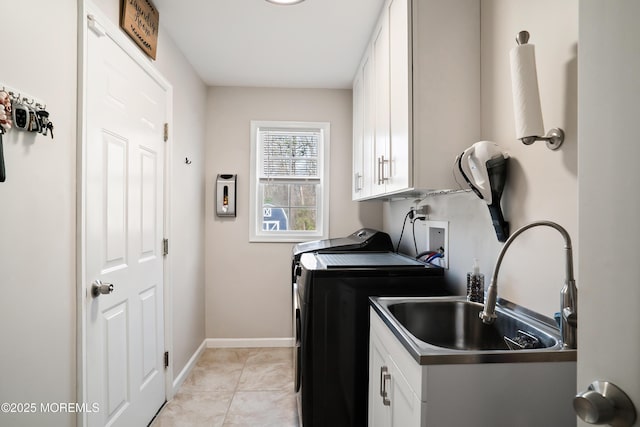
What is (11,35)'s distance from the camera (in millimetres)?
1040

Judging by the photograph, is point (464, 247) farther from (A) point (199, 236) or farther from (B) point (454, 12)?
(A) point (199, 236)

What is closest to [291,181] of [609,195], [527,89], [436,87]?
[436,87]

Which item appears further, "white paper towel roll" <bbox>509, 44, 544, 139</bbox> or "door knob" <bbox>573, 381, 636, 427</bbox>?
"white paper towel roll" <bbox>509, 44, 544, 139</bbox>

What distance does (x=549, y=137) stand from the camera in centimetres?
113

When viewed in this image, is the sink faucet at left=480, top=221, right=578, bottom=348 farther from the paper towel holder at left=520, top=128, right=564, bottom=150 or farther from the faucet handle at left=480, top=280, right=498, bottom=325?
the paper towel holder at left=520, top=128, right=564, bottom=150

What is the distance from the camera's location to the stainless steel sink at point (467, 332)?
0.94m

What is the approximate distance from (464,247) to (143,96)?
1905 millimetres

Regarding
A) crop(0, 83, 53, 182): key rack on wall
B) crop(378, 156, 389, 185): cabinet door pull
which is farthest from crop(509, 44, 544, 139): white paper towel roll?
crop(0, 83, 53, 182): key rack on wall

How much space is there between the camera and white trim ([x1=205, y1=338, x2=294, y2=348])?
3.29 metres

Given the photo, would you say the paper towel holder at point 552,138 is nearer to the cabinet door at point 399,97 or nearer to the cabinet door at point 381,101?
the cabinet door at point 399,97

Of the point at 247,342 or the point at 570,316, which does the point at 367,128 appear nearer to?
the point at 570,316

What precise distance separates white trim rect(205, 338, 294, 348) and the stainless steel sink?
2.10m

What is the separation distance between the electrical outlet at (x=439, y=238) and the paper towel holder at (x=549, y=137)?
82 cm

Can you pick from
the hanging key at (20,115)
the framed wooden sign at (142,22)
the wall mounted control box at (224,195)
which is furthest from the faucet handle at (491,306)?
the wall mounted control box at (224,195)
